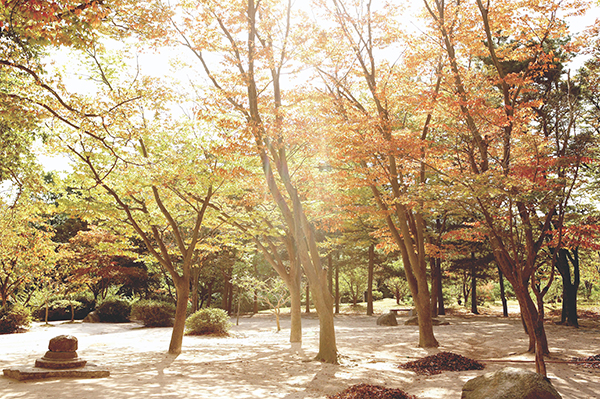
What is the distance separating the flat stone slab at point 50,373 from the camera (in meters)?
6.33

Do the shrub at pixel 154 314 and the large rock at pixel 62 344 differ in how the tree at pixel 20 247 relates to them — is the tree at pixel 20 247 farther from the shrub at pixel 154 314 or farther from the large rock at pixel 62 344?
the shrub at pixel 154 314

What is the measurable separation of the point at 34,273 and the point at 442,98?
55.5 ft

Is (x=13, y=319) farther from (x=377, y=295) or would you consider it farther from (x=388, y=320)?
(x=377, y=295)

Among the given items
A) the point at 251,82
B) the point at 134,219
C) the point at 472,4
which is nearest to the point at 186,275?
the point at 134,219

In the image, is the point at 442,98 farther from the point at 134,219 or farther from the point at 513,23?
the point at 134,219

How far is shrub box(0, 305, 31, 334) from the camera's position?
607 inches

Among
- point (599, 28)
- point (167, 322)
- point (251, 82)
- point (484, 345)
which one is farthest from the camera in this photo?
point (167, 322)

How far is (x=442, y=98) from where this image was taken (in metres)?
8.44

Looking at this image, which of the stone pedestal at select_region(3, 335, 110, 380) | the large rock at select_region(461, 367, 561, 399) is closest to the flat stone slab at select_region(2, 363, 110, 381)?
the stone pedestal at select_region(3, 335, 110, 380)

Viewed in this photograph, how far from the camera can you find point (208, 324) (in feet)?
48.8

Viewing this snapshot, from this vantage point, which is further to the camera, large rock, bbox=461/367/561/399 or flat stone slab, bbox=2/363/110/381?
flat stone slab, bbox=2/363/110/381

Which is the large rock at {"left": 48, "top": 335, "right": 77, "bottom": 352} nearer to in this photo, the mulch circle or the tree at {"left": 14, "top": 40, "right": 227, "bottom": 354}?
the tree at {"left": 14, "top": 40, "right": 227, "bottom": 354}

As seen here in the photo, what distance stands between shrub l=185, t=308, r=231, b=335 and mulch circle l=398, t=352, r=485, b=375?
835 centimetres

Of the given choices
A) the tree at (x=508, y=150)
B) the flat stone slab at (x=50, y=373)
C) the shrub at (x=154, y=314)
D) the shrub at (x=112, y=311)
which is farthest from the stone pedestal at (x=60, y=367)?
the shrub at (x=112, y=311)
